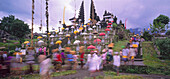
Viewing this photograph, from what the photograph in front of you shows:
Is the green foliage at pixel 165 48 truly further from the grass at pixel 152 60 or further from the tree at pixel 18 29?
the tree at pixel 18 29

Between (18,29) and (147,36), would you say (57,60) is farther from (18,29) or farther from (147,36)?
(18,29)

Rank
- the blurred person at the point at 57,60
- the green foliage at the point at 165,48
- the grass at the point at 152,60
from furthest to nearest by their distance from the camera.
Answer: the green foliage at the point at 165,48, the grass at the point at 152,60, the blurred person at the point at 57,60

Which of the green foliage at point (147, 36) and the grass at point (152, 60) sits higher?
the green foliage at point (147, 36)

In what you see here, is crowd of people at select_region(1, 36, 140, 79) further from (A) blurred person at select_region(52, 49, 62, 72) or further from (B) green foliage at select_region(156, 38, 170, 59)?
(B) green foliage at select_region(156, 38, 170, 59)

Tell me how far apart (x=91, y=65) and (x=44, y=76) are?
2528mm

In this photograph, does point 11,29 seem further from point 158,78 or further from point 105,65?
point 158,78

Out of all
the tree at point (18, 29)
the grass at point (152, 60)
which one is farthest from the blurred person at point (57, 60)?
the tree at point (18, 29)

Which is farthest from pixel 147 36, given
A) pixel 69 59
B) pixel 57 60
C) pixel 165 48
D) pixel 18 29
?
pixel 18 29

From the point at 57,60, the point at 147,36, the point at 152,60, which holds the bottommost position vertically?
the point at 152,60

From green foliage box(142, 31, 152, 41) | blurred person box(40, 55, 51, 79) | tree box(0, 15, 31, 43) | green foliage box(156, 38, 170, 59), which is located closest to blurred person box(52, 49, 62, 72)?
blurred person box(40, 55, 51, 79)

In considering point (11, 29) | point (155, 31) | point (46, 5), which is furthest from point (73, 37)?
point (11, 29)

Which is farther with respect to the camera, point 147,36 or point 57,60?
point 147,36

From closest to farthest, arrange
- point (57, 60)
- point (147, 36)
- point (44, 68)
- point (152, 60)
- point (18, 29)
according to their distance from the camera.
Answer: point (44, 68)
point (57, 60)
point (152, 60)
point (147, 36)
point (18, 29)

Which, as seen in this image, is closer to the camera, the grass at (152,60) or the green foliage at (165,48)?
the grass at (152,60)
